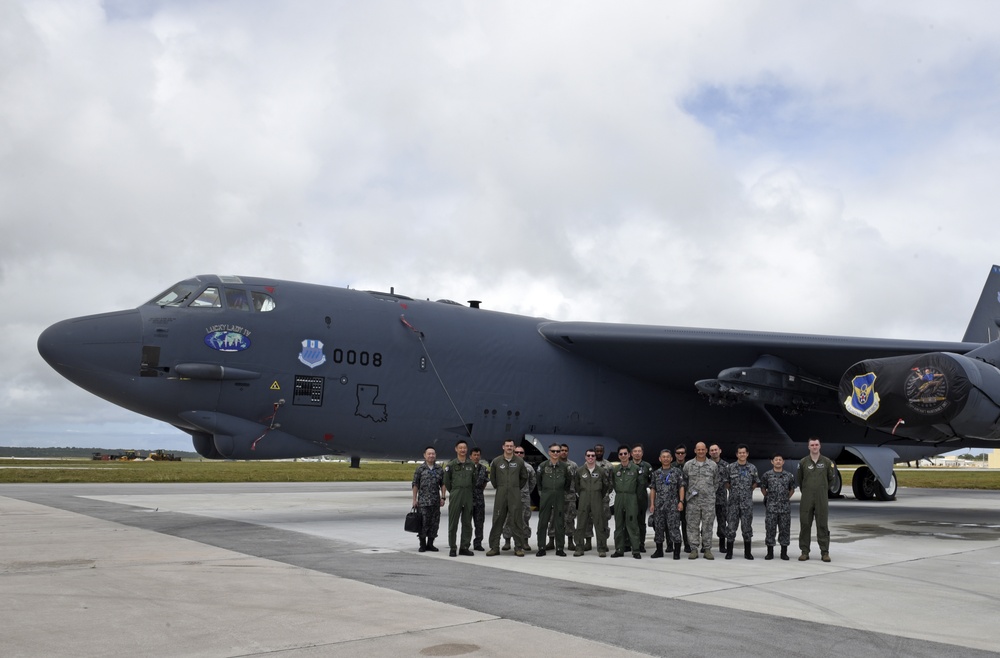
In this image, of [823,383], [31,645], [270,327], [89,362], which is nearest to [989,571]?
[823,383]

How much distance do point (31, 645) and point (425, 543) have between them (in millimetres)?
5447

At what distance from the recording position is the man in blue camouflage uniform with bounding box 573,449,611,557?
10344mm

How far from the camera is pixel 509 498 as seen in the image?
10320 millimetres

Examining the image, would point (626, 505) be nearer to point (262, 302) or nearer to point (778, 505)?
point (778, 505)

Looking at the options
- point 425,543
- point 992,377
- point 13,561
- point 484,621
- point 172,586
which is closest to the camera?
point 484,621

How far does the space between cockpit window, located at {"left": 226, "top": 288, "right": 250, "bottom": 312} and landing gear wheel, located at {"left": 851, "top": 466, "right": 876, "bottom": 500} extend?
1738 centimetres

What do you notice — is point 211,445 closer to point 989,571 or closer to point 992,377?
point 989,571

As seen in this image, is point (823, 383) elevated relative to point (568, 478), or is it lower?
elevated

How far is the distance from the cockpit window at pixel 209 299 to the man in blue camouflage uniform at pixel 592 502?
6.28 m

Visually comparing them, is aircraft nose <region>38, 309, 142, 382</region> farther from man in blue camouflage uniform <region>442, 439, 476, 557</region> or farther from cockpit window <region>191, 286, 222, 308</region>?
man in blue camouflage uniform <region>442, 439, 476, 557</region>

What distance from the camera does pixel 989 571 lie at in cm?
916

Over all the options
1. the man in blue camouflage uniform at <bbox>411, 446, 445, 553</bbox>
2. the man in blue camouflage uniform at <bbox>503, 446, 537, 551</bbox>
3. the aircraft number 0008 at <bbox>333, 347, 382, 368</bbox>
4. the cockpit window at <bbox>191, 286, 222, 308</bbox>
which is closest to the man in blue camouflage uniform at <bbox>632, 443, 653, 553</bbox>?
the man in blue camouflage uniform at <bbox>503, 446, 537, 551</bbox>

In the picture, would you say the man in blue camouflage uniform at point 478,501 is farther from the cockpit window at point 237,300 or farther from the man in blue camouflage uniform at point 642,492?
the cockpit window at point 237,300

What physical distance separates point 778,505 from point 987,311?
1610cm
